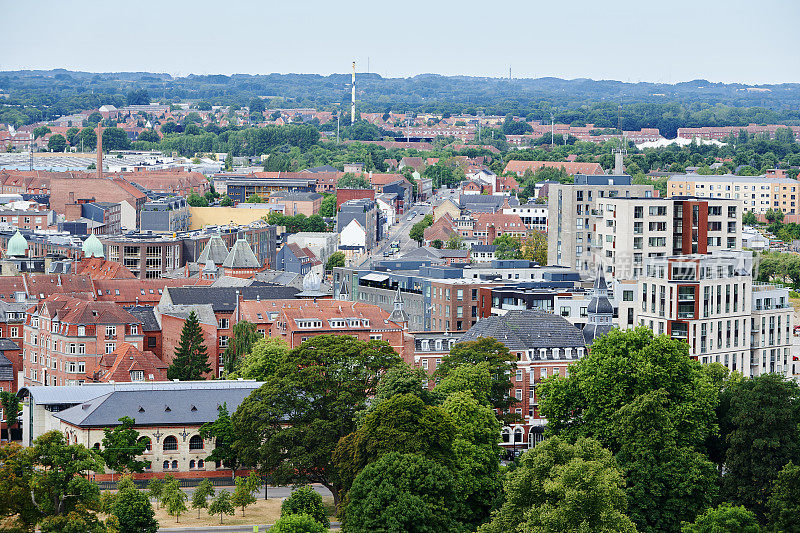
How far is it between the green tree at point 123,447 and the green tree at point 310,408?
551 centimetres

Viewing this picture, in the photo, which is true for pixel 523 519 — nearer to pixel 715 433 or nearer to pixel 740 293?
pixel 715 433

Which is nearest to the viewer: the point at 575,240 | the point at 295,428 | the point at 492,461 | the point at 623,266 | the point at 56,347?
the point at 492,461

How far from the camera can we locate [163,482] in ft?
297

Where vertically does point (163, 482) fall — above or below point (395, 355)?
below

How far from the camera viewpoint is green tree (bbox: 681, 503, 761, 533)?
69125 mm

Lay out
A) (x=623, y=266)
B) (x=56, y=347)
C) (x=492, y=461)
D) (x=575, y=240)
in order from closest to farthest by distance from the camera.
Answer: (x=492, y=461)
(x=56, y=347)
(x=623, y=266)
(x=575, y=240)

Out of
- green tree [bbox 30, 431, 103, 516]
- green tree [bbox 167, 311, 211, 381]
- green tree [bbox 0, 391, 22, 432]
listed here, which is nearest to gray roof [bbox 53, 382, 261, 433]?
green tree [bbox 0, 391, 22, 432]

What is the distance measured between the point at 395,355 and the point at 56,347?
104 ft

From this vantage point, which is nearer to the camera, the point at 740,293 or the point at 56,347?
the point at 740,293

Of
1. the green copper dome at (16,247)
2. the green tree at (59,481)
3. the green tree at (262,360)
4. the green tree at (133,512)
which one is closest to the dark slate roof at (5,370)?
the green tree at (262,360)

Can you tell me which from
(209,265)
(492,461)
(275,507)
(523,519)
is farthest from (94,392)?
(209,265)

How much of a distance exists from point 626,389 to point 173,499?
23.1 meters

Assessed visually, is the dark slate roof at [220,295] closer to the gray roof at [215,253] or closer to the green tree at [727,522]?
the gray roof at [215,253]

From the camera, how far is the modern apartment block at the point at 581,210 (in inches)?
5979
